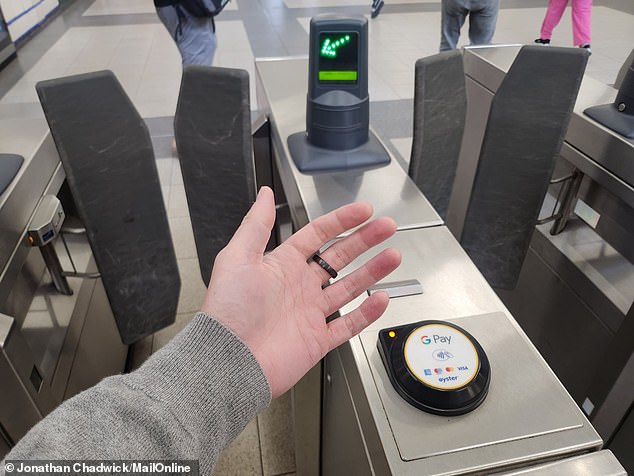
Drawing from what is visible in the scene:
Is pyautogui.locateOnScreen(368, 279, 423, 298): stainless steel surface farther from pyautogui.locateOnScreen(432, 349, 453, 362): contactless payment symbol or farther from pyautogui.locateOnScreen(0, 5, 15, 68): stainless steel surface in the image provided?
pyautogui.locateOnScreen(0, 5, 15, 68): stainless steel surface

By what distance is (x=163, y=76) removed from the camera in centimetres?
383

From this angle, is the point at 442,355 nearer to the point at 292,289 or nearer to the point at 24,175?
the point at 292,289

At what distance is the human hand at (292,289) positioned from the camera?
62cm

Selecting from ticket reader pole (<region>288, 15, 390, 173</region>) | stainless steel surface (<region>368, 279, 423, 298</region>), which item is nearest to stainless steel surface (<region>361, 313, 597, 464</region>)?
stainless steel surface (<region>368, 279, 423, 298</region>)

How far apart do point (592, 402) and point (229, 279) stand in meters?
1.03

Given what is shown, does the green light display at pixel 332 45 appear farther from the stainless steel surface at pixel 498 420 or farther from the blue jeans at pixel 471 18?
the blue jeans at pixel 471 18

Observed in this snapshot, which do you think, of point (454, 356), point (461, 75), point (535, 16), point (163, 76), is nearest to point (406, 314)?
point (454, 356)

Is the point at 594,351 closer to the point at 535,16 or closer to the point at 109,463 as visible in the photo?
the point at 109,463

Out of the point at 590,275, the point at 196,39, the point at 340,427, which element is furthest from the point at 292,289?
the point at 196,39

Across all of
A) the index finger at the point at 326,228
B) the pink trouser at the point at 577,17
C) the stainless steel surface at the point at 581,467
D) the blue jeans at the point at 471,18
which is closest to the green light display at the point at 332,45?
the index finger at the point at 326,228

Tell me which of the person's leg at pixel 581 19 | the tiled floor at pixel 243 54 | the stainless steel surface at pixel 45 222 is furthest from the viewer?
the person's leg at pixel 581 19

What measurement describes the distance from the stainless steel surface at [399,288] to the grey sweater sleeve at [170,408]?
0.68 feet

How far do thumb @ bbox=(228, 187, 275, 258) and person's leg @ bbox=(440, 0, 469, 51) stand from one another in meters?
2.77

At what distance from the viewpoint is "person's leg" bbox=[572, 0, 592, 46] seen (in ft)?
11.7
